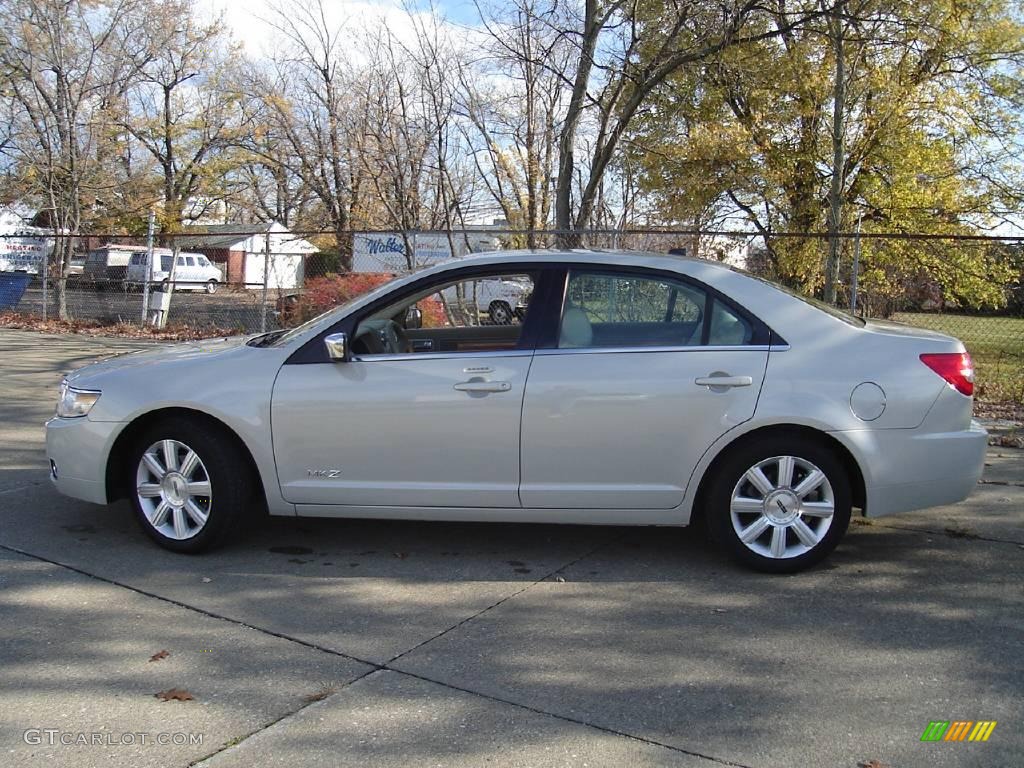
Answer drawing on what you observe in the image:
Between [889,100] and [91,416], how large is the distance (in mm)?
17853

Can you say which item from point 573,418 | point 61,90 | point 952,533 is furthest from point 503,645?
point 61,90

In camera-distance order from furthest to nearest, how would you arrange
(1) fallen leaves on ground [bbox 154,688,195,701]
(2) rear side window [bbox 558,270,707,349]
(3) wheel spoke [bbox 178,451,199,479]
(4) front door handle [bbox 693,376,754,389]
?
(3) wheel spoke [bbox 178,451,199,479] < (2) rear side window [bbox 558,270,707,349] < (4) front door handle [bbox 693,376,754,389] < (1) fallen leaves on ground [bbox 154,688,195,701]

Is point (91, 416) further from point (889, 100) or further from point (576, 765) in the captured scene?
point (889, 100)

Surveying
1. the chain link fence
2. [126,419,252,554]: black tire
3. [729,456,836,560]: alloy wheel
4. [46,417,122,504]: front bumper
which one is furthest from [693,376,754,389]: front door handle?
the chain link fence

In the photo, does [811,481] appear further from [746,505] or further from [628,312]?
[628,312]

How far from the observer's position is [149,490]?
504 centimetres

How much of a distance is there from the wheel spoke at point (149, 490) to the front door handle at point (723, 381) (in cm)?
292

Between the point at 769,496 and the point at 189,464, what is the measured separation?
3.04 meters

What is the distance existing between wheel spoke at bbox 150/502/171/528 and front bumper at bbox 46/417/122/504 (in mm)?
307

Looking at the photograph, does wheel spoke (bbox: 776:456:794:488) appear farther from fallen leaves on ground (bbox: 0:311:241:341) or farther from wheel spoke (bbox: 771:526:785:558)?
fallen leaves on ground (bbox: 0:311:241:341)

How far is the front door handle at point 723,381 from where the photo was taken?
4.63 metres

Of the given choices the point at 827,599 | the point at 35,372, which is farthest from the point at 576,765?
the point at 35,372

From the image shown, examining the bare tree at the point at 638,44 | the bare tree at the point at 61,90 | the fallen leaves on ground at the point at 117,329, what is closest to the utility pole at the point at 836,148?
the bare tree at the point at 638,44

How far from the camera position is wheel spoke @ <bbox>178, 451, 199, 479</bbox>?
495cm
